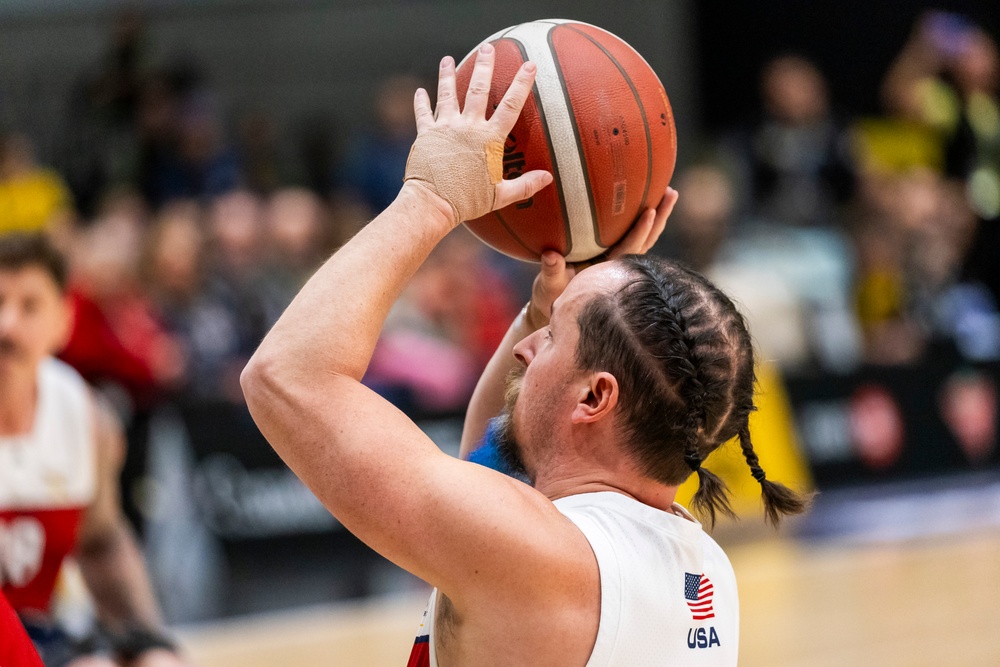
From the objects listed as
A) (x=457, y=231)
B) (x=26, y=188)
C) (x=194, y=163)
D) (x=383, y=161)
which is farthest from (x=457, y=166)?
(x=383, y=161)

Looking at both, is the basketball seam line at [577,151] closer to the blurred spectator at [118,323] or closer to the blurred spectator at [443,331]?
the blurred spectator at [118,323]

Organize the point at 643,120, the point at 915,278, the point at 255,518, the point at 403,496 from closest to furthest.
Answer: the point at 403,496, the point at 643,120, the point at 255,518, the point at 915,278

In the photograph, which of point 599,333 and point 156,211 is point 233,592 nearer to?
point 156,211

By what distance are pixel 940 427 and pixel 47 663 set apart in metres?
7.37

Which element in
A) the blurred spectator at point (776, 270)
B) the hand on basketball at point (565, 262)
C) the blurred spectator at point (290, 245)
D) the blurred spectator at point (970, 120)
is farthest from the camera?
the blurred spectator at point (970, 120)

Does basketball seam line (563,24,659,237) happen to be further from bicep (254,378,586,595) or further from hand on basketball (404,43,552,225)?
bicep (254,378,586,595)

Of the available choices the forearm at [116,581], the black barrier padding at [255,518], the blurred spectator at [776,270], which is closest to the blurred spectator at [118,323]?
the black barrier padding at [255,518]

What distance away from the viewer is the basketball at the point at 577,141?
7.22ft

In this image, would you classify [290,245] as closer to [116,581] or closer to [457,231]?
[457,231]

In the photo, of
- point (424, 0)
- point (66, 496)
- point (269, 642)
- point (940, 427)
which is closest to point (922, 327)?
point (940, 427)

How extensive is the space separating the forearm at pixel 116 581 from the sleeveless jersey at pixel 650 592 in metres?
1.69

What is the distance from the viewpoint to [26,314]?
3.41 meters

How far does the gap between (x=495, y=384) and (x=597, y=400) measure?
1.77ft

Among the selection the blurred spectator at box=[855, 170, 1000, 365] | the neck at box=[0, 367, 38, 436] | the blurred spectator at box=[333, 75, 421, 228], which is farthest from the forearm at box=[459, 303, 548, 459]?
the blurred spectator at box=[855, 170, 1000, 365]
